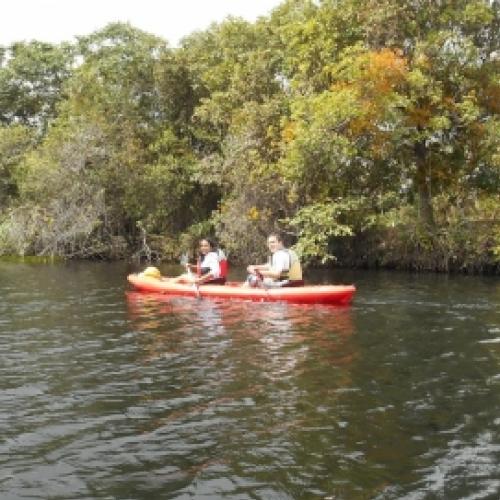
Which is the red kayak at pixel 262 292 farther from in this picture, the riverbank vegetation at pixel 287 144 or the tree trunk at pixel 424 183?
the tree trunk at pixel 424 183

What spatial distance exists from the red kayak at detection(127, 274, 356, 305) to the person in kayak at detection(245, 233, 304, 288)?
0.30 meters

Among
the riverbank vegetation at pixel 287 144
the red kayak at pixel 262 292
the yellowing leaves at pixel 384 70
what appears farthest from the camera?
the riverbank vegetation at pixel 287 144

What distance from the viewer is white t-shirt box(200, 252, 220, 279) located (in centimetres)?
1579

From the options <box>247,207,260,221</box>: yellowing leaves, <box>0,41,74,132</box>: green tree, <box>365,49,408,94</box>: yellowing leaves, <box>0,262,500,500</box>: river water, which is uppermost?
<box>0,41,74,132</box>: green tree

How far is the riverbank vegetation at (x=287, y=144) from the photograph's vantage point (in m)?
20.8

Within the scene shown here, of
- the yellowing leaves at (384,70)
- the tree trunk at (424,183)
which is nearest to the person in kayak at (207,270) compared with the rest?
the yellowing leaves at (384,70)

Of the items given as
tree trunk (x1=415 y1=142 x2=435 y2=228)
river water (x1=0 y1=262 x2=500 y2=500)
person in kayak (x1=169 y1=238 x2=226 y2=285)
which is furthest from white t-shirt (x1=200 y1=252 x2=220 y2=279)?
tree trunk (x1=415 y1=142 x2=435 y2=228)

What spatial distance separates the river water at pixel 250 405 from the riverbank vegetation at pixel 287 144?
29.3ft

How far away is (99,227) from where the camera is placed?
29906 millimetres

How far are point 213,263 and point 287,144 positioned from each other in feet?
26.8

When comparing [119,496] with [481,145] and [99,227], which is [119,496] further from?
[99,227]

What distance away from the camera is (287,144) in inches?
902

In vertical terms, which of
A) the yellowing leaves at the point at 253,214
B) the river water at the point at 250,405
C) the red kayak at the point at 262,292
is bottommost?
the river water at the point at 250,405

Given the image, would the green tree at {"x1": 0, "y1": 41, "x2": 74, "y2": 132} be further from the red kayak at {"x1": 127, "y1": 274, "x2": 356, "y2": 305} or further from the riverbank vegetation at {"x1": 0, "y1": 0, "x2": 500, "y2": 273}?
the red kayak at {"x1": 127, "y1": 274, "x2": 356, "y2": 305}
